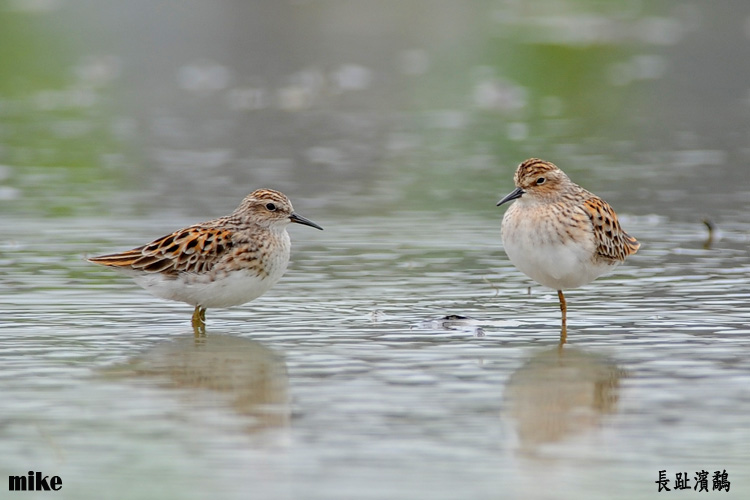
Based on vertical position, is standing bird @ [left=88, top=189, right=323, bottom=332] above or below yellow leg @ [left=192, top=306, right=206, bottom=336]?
above

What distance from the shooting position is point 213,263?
1105 centimetres

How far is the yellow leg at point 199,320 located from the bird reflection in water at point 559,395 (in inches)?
111

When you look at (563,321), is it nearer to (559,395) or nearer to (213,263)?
(559,395)

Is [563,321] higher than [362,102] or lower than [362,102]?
lower

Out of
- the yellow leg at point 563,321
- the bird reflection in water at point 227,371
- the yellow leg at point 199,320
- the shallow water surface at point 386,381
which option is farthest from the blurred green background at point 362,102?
the bird reflection in water at point 227,371

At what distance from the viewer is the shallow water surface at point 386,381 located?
713cm

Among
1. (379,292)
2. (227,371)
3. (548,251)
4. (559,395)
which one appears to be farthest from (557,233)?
(227,371)

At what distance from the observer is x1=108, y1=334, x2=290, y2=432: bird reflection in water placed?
841 cm

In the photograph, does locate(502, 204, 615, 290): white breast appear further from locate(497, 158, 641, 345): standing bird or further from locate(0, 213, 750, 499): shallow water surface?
locate(0, 213, 750, 499): shallow water surface

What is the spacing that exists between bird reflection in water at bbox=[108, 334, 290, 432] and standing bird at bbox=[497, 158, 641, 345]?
235 cm

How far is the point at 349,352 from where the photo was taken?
9805 mm

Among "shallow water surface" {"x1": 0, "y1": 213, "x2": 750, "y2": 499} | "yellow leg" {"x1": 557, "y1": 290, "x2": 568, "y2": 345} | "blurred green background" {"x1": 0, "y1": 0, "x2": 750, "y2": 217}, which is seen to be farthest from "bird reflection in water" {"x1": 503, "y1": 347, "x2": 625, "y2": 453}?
"blurred green background" {"x1": 0, "y1": 0, "x2": 750, "y2": 217}

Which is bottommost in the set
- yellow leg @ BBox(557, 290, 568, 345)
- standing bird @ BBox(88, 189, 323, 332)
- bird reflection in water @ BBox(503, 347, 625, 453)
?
bird reflection in water @ BBox(503, 347, 625, 453)

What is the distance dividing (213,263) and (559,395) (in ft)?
11.8
